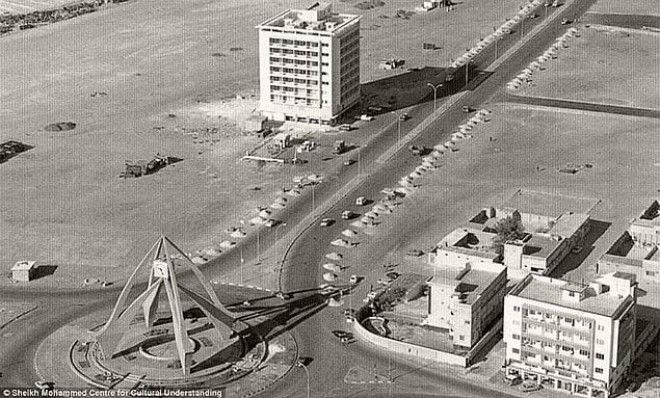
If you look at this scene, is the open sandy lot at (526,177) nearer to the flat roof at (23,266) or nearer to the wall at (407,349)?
the wall at (407,349)

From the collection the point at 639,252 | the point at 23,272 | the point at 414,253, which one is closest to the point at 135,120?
the point at 23,272

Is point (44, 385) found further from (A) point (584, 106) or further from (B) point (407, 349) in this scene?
(A) point (584, 106)

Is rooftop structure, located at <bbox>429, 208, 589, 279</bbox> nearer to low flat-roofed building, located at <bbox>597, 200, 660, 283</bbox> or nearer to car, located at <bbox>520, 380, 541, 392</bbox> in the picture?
low flat-roofed building, located at <bbox>597, 200, 660, 283</bbox>

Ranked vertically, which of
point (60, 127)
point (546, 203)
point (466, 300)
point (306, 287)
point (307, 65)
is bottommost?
point (60, 127)

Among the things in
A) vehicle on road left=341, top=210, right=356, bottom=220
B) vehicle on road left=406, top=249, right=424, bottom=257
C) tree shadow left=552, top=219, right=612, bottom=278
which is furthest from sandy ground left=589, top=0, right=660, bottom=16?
vehicle on road left=406, top=249, right=424, bottom=257

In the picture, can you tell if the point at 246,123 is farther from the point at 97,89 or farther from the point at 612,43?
the point at 612,43
